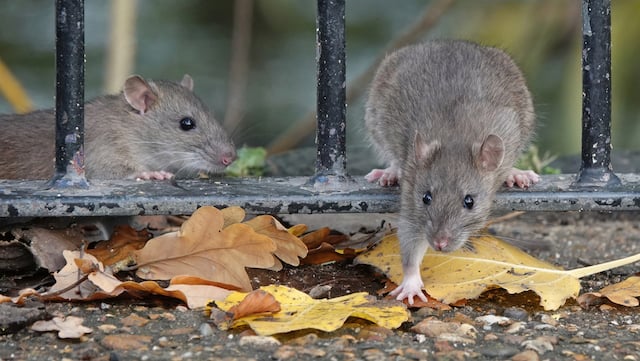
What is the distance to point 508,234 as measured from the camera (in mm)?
5207

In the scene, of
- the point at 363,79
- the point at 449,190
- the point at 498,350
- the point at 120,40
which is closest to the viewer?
the point at 498,350

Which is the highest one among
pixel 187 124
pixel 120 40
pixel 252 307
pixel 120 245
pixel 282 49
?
pixel 282 49

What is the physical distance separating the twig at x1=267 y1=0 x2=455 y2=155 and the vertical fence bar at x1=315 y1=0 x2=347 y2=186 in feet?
9.31

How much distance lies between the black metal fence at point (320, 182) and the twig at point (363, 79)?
286cm

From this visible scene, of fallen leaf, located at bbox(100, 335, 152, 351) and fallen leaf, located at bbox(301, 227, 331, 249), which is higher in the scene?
fallen leaf, located at bbox(301, 227, 331, 249)

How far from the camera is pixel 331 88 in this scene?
13.6ft

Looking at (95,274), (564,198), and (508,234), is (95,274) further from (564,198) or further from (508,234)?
(508,234)

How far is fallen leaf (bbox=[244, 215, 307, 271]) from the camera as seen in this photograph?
13.5 ft

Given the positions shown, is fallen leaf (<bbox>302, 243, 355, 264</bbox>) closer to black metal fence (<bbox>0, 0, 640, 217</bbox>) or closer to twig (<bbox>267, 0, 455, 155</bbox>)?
black metal fence (<bbox>0, 0, 640, 217</bbox>)

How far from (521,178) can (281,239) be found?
102 cm

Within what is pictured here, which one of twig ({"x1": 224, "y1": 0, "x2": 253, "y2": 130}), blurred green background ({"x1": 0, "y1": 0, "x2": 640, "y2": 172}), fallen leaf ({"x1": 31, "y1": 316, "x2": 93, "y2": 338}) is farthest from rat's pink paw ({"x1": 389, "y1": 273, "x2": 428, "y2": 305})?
twig ({"x1": 224, "y1": 0, "x2": 253, "y2": 130})

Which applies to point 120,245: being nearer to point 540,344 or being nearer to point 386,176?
point 386,176

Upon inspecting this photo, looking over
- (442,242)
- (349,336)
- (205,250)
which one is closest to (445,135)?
(442,242)

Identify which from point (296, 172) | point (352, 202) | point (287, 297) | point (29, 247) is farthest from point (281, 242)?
point (296, 172)
